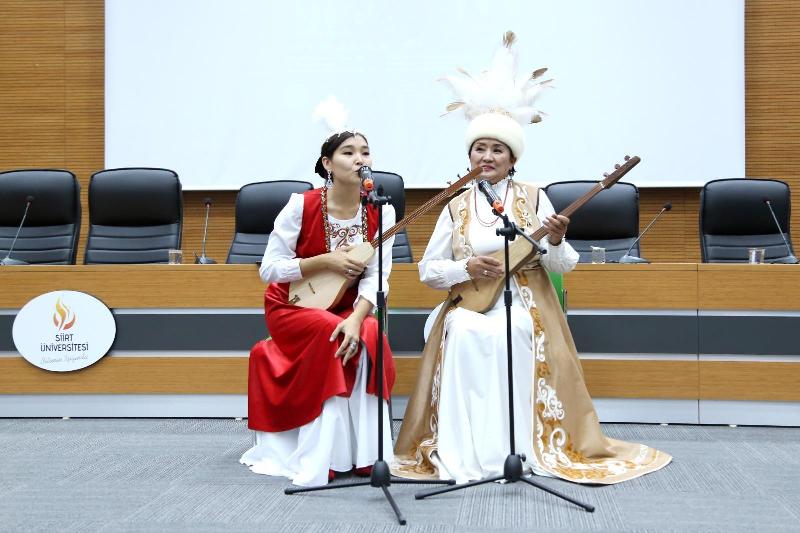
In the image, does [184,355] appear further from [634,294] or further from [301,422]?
[634,294]

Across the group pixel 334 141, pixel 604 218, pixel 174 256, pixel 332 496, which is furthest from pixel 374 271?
pixel 604 218

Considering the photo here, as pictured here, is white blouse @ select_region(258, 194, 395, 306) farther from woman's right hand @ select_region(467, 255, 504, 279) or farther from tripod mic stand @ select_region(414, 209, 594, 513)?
tripod mic stand @ select_region(414, 209, 594, 513)

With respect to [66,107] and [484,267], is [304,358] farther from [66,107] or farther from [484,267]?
[66,107]

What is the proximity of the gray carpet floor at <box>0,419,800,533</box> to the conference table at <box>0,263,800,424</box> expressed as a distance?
28 centimetres

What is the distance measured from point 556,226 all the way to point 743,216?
2.27 meters

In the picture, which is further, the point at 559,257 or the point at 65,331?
the point at 65,331

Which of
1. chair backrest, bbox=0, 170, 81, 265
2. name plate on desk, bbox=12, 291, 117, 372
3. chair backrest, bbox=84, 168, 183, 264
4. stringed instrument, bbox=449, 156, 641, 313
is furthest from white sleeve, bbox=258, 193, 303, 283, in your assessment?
chair backrest, bbox=0, 170, 81, 265

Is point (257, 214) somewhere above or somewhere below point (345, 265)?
above

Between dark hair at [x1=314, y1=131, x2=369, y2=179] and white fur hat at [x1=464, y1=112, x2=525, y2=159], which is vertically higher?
white fur hat at [x1=464, y1=112, x2=525, y2=159]

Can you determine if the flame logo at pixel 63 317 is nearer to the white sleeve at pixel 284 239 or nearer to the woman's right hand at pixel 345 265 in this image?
the white sleeve at pixel 284 239

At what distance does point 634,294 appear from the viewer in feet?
11.7

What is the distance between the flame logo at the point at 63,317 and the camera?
3.74 meters

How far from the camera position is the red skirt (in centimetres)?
278

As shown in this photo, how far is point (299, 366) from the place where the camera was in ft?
9.31
